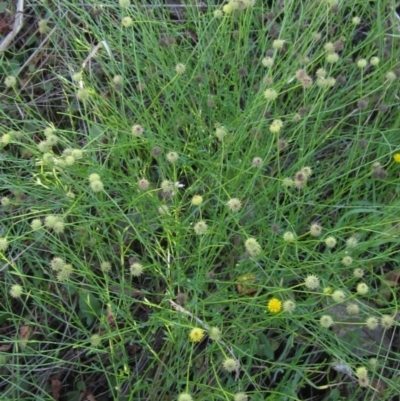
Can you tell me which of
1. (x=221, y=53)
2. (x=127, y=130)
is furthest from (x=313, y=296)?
(x=221, y=53)

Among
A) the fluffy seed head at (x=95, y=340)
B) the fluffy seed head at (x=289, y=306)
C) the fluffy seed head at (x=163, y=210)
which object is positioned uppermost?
the fluffy seed head at (x=163, y=210)

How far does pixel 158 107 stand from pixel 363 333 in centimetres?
74

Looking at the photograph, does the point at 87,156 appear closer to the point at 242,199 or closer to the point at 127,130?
the point at 127,130

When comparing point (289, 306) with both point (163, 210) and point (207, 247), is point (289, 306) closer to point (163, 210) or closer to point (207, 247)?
point (207, 247)

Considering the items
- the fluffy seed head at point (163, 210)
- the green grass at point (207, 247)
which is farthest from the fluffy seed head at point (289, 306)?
the fluffy seed head at point (163, 210)

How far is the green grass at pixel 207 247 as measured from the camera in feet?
4.36

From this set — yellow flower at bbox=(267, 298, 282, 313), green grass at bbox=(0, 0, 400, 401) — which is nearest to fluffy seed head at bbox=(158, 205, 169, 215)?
green grass at bbox=(0, 0, 400, 401)

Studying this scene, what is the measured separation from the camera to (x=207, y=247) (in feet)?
4.25

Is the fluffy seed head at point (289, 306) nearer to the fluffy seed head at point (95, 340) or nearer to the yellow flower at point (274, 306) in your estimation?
the yellow flower at point (274, 306)

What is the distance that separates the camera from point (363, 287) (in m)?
1.22

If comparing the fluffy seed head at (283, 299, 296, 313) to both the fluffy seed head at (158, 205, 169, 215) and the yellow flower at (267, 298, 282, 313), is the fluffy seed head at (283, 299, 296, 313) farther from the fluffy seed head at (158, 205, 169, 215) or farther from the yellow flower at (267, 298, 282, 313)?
the fluffy seed head at (158, 205, 169, 215)

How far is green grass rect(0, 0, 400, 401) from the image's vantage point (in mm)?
1330

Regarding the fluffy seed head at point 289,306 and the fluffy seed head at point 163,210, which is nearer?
the fluffy seed head at point 289,306

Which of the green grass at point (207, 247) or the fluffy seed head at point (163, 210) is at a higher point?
the fluffy seed head at point (163, 210)
